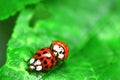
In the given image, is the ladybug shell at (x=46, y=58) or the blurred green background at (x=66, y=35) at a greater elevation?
the blurred green background at (x=66, y=35)

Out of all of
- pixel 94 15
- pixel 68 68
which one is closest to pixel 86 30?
pixel 94 15

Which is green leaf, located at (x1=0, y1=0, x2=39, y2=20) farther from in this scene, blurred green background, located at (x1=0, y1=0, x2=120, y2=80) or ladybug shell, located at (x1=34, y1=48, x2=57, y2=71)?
ladybug shell, located at (x1=34, y1=48, x2=57, y2=71)

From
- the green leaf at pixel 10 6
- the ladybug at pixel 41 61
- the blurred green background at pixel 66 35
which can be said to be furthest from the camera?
the green leaf at pixel 10 6

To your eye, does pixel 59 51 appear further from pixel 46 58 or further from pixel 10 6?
pixel 10 6

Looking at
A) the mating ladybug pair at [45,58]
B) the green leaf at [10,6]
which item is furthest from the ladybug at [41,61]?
the green leaf at [10,6]

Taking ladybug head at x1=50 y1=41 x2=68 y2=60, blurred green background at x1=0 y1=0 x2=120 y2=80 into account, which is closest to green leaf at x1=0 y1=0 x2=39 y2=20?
blurred green background at x1=0 y1=0 x2=120 y2=80

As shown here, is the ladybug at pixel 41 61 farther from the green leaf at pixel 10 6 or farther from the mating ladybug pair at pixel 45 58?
the green leaf at pixel 10 6

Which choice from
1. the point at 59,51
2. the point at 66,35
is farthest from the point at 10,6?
the point at 66,35
